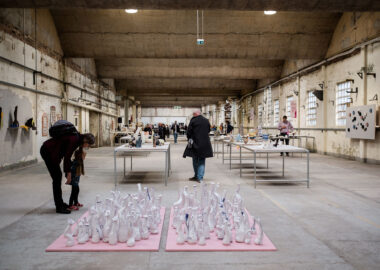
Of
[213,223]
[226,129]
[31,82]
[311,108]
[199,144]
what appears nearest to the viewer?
[213,223]

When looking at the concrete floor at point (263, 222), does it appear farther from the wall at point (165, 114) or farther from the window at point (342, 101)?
the wall at point (165, 114)

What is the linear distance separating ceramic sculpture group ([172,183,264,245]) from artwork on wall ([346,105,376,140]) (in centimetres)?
750

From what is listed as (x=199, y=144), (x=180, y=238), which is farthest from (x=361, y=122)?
(x=180, y=238)

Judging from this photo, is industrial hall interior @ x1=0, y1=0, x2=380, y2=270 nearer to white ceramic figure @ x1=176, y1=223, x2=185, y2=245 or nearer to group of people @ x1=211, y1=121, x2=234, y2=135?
white ceramic figure @ x1=176, y1=223, x2=185, y2=245

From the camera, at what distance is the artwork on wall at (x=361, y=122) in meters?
9.55

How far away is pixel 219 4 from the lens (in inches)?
263

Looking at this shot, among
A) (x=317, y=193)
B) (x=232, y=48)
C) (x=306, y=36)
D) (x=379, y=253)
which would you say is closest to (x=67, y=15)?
(x=232, y=48)

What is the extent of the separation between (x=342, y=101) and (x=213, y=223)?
9.66m

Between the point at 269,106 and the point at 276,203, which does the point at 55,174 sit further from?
the point at 269,106

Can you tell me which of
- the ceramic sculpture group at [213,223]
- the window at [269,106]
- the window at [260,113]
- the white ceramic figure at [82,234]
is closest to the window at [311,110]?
the window at [269,106]

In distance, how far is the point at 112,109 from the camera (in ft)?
70.1

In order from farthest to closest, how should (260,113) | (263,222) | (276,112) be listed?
(260,113), (276,112), (263,222)

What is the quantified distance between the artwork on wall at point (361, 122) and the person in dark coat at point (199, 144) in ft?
17.6

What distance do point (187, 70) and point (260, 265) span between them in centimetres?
1439
